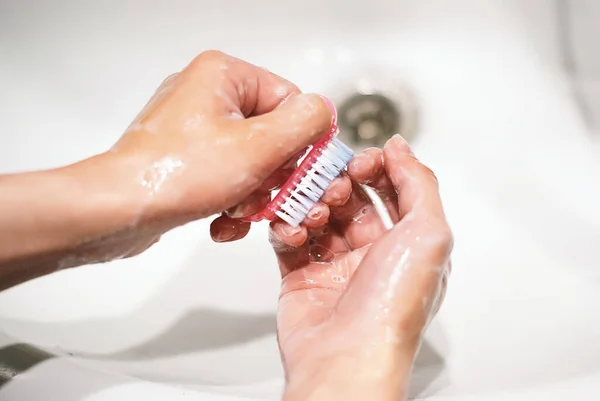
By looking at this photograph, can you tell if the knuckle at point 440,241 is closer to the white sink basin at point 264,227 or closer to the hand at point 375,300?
the hand at point 375,300

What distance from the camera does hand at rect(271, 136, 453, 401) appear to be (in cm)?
43

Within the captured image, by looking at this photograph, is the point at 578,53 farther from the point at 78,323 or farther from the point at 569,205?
the point at 78,323

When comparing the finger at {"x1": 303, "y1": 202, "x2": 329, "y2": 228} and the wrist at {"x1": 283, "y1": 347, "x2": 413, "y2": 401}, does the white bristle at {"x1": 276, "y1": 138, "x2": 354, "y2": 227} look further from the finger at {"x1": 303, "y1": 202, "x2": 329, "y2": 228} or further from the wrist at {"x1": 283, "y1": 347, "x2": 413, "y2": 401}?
the wrist at {"x1": 283, "y1": 347, "x2": 413, "y2": 401}

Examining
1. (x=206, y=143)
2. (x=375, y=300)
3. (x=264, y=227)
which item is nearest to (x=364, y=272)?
(x=375, y=300)

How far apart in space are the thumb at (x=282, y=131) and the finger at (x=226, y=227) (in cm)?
8

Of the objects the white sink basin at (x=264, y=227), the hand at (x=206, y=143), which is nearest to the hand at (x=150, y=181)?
the hand at (x=206, y=143)

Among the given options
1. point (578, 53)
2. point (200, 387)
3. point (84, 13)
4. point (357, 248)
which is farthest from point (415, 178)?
point (84, 13)

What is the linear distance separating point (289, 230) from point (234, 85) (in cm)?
13

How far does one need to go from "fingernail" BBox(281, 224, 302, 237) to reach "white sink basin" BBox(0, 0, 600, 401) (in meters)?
0.14

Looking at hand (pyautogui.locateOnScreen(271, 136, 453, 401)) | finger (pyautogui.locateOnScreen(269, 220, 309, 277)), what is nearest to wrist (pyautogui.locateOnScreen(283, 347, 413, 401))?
hand (pyautogui.locateOnScreen(271, 136, 453, 401))

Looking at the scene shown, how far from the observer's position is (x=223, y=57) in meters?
0.50

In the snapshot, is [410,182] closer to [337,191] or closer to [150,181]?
[337,191]

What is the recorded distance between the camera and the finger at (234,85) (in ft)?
1.55

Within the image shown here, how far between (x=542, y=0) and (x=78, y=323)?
2.09ft
